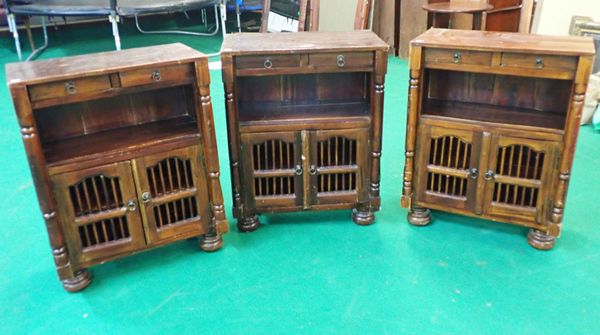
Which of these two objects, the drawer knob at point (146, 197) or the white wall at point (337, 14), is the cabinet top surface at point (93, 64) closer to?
the drawer knob at point (146, 197)

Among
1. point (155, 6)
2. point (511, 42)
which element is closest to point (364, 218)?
point (511, 42)

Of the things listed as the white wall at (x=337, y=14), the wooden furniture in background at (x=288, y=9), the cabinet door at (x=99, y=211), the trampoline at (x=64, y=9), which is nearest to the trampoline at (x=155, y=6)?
the trampoline at (x=64, y=9)

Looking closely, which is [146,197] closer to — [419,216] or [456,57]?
[419,216]

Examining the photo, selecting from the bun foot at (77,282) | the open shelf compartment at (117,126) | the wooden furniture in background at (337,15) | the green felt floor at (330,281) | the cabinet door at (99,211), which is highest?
the wooden furniture in background at (337,15)

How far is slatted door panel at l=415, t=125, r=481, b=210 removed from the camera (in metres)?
2.25

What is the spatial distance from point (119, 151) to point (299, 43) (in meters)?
0.86

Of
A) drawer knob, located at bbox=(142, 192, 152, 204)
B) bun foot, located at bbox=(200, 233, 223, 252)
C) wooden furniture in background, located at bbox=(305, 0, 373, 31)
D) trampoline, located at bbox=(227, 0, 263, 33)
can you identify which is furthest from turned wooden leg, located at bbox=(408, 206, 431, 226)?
trampoline, located at bbox=(227, 0, 263, 33)

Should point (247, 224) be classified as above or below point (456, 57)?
below

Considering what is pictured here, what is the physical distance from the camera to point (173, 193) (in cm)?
214

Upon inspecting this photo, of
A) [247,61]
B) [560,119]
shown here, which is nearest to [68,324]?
[247,61]

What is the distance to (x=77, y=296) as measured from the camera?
2.04 meters

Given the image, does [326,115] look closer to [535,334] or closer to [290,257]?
[290,257]

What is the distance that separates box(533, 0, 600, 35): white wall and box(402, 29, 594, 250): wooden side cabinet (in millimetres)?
1873

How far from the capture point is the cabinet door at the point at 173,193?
2070mm
